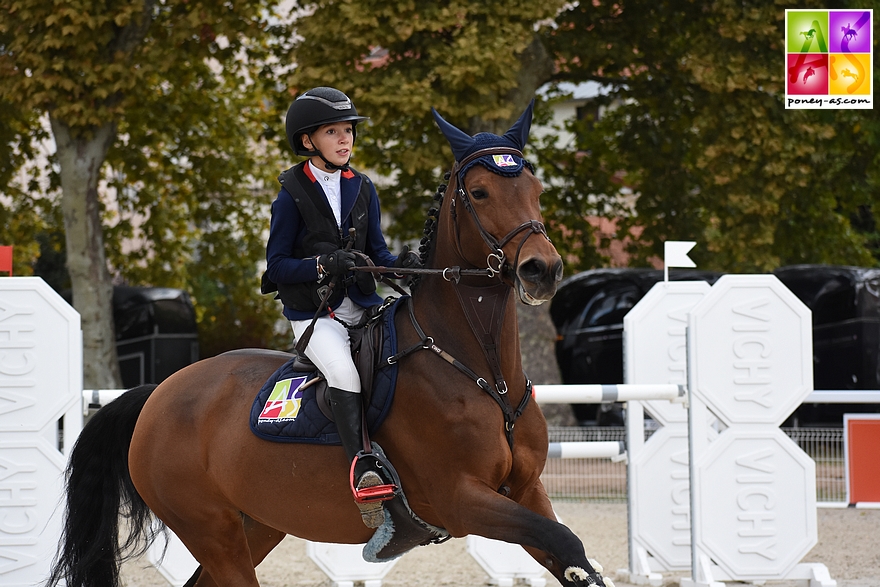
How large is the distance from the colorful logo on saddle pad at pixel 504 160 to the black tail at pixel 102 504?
2.45m

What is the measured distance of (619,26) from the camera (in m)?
16.0

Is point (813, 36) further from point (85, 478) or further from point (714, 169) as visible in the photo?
point (85, 478)

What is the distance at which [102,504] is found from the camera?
5.15 metres

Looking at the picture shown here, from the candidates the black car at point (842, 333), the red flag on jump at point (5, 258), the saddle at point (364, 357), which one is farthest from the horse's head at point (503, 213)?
the black car at point (842, 333)

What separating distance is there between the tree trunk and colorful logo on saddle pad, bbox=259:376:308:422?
10.8m

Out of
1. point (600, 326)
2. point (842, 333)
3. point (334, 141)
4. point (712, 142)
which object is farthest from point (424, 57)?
point (334, 141)

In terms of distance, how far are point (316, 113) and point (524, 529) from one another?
77.0 inches

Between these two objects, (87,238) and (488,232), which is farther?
(87,238)

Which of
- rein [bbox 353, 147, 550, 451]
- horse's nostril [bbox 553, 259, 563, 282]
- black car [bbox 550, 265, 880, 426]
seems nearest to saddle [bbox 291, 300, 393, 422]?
rein [bbox 353, 147, 550, 451]

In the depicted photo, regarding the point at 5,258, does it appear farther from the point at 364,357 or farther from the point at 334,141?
the point at 364,357

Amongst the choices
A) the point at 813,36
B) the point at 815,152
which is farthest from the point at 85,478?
the point at 815,152

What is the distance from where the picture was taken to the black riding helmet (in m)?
4.37

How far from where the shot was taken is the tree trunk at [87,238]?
48.0 ft

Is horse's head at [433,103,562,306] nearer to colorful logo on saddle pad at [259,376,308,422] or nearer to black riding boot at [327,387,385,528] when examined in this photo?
black riding boot at [327,387,385,528]
